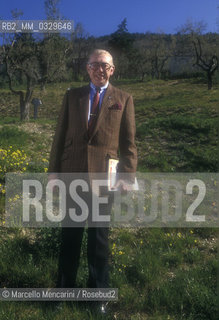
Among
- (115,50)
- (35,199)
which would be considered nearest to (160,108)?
(35,199)

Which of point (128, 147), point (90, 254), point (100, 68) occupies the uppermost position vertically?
point (100, 68)

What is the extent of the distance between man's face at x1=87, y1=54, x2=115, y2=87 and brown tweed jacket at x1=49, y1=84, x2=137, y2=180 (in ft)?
0.40

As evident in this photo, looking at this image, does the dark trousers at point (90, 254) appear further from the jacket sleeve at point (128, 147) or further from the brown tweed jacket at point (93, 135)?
the brown tweed jacket at point (93, 135)

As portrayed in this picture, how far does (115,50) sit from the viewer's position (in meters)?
45.6

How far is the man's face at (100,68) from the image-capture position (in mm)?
2619

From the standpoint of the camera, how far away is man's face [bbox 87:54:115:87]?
2.62 m

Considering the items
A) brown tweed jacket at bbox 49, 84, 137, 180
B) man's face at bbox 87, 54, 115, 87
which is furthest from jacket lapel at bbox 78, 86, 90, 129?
man's face at bbox 87, 54, 115, 87

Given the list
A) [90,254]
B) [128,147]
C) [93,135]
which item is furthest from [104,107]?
[90,254]

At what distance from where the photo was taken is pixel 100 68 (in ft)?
8.67

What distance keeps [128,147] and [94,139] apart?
33 cm

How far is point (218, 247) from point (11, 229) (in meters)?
2.67

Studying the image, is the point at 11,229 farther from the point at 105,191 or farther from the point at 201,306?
the point at 201,306

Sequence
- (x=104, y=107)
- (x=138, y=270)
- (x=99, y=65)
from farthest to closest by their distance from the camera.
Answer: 1. (x=138, y=270)
2. (x=104, y=107)
3. (x=99, y=65)

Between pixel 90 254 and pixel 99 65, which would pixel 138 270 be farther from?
pixel 99 65
